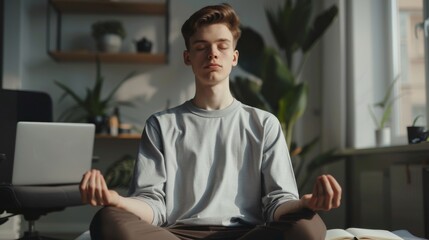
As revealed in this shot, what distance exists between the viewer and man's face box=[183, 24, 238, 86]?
4.28 ft

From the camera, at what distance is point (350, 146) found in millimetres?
3266

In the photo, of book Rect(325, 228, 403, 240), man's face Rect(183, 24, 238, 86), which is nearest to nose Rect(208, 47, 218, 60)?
man's face Rect(183, 24, 238, 86)

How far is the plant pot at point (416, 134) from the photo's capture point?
7.16ft

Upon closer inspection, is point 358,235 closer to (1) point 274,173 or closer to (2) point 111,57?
(1) point 274,173

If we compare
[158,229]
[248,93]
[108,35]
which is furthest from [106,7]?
[158,229]

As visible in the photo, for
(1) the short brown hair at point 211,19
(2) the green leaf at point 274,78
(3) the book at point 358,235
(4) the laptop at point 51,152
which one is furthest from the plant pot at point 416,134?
(4) the laptop at point 51,152

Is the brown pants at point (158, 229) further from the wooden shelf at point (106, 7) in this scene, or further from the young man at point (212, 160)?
the wooden shelf at point (106, 7)

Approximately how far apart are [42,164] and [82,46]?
146cm

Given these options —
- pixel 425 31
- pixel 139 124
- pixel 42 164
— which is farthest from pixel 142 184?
pixel 139 124

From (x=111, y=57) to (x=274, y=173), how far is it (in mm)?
2499

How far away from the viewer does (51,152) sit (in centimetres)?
246

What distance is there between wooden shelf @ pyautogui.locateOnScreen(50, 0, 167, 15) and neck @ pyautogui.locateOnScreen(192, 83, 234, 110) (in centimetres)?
Result: 230

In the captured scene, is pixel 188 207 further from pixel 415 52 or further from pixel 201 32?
pixel 415 52

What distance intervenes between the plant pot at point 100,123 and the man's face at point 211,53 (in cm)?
219
